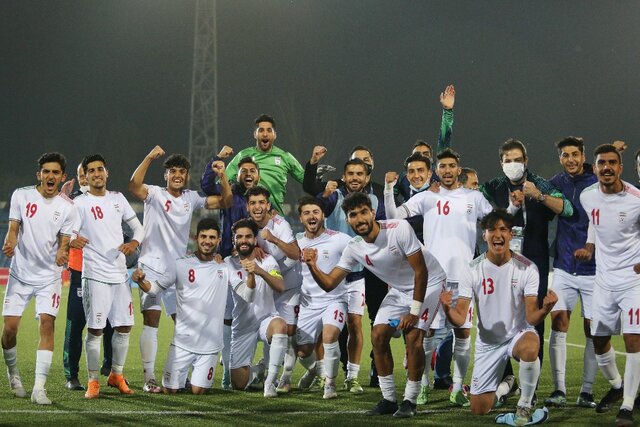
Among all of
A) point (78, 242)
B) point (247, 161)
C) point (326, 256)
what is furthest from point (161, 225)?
point (326, 256)

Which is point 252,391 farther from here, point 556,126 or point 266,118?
point 556,126

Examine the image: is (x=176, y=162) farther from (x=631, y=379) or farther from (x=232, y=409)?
(x=631, y=379)

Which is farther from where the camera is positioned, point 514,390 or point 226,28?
point 226,28

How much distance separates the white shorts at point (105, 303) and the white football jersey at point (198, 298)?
17.5 inches

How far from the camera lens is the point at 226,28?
56844mm

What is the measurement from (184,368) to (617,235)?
3932 millimetres

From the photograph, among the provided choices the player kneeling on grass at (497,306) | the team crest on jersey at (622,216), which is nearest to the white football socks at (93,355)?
the player kneeling on grass at (497,306)

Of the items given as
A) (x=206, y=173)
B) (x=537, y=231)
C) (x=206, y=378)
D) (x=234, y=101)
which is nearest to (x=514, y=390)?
(x=537, y=231)

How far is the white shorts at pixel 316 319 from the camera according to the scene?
8.48m

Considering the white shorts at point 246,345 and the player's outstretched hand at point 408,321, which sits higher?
the player's outstretched hand at point 408,321

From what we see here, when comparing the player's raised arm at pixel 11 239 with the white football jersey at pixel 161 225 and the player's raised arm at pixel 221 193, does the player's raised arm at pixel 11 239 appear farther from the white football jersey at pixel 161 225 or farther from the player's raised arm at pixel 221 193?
the player's raised arm at pixel 221 193

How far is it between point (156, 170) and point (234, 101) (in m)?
6.32

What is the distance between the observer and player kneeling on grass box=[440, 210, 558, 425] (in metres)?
6.86

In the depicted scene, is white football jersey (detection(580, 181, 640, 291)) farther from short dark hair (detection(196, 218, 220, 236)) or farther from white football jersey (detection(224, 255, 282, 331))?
short dark hair (detection(196, 218, 220, 236))
